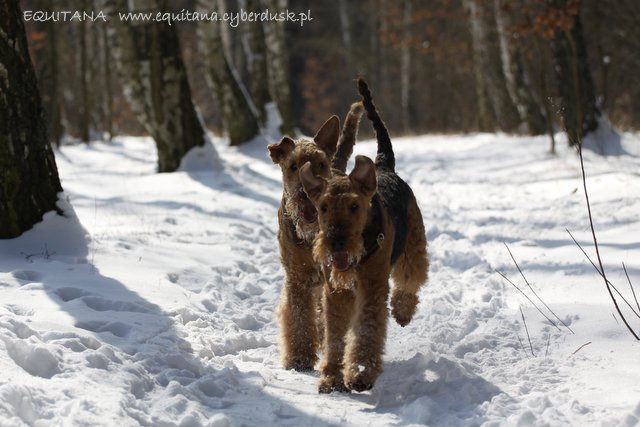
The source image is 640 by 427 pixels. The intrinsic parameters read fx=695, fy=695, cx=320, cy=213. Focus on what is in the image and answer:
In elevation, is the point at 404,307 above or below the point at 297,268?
below

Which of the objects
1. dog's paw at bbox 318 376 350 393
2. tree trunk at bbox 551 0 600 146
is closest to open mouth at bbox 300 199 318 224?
dog's paw at bbox 318 376 350 393

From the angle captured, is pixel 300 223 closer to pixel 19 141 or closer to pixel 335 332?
pixel 335 332

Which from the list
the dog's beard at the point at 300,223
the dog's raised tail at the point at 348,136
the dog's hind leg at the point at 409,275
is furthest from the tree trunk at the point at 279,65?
the dog's beard at the point at 300,223

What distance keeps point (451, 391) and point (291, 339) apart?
0.96 m

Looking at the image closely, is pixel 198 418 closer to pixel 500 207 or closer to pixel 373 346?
pixel 373 346

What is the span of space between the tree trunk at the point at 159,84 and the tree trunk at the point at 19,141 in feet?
15.1

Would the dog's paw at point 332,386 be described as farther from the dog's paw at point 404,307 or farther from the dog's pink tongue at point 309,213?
the dog's paw at point 404,307

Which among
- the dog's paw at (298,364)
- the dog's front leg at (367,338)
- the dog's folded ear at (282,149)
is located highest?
the dog's folded ear at (282,149)

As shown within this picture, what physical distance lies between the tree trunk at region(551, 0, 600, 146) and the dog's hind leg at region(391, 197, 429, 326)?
21.9 feet

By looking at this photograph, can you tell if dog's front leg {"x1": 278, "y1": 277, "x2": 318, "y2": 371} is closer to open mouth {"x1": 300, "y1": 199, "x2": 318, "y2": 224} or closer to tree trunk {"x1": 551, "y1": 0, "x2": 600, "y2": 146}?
open mouth {"x1": 300, "y1": 199, "x2": 318, "y2": 224}

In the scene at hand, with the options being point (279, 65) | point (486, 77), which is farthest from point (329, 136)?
point (486, 77)

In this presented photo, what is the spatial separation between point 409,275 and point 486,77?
16.5 metres

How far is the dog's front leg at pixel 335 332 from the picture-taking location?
318cm

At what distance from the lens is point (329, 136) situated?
4.14 metres
